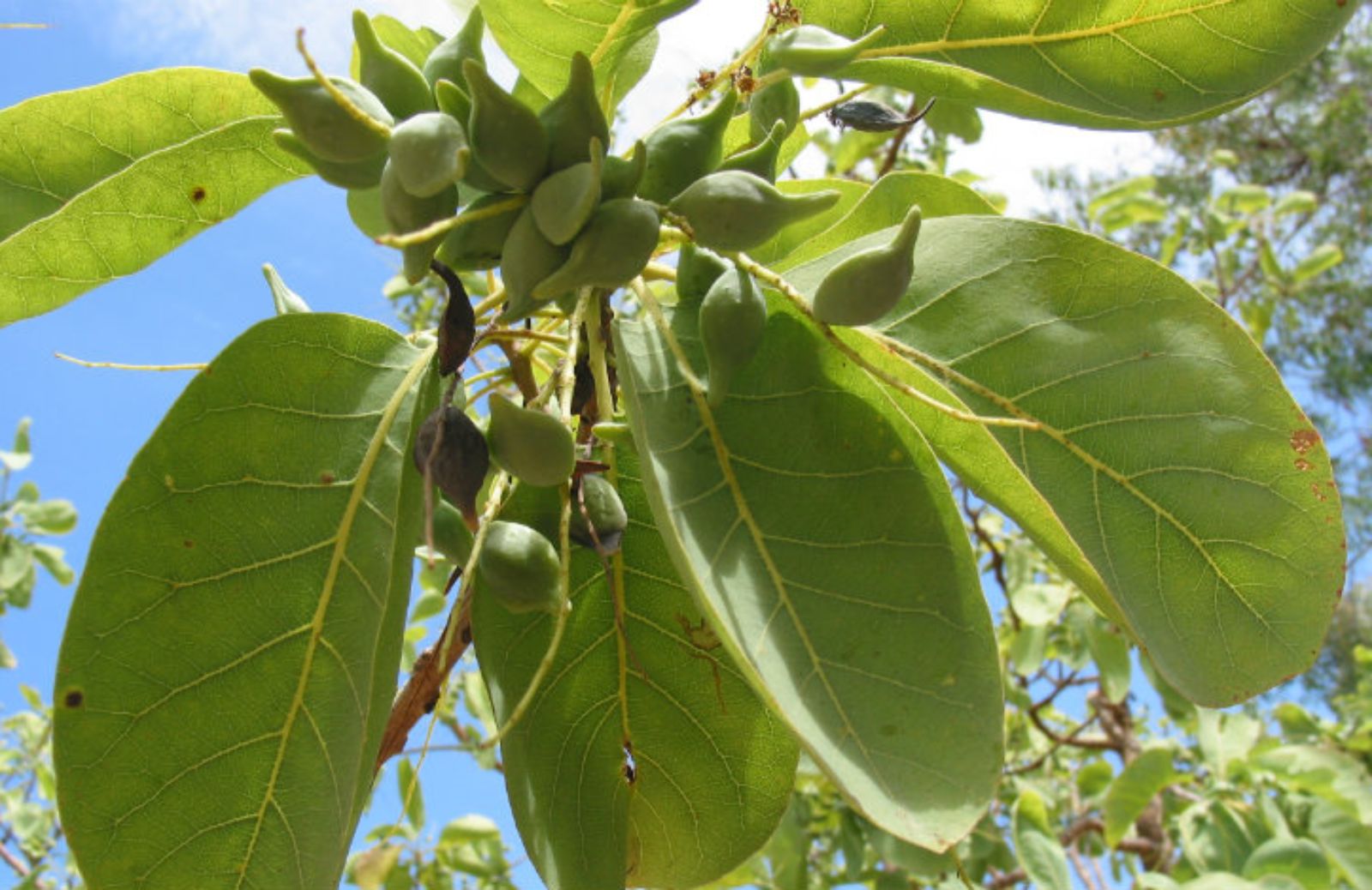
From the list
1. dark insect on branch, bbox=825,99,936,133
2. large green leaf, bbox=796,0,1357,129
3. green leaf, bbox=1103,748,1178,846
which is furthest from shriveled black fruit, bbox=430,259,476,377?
green leaf, bbox=1103,748,1178,846

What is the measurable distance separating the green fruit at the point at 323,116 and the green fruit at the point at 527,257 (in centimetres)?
12

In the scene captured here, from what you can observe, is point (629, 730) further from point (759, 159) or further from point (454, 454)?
point (759, 159)

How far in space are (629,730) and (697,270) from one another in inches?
19.2

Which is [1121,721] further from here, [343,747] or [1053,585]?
[343,747]

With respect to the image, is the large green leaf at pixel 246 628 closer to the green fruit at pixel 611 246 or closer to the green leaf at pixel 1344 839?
the green fruit at pixel 611 246

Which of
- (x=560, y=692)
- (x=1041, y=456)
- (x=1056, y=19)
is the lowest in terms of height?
(x=560, y=692)

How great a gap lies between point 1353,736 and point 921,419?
12.1 feet

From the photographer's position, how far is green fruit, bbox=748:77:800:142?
1154 millimetres

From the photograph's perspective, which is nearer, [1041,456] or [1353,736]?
[1041,456]

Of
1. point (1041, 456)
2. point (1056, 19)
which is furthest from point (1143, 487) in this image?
point (1056, 19)

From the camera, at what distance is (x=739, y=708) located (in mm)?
1204

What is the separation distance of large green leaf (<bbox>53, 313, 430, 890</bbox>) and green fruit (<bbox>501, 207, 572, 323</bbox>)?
0.20 meters

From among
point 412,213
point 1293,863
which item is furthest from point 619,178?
point 1293,863

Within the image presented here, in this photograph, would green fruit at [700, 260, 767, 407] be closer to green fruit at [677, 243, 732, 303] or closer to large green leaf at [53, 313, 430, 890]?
green fruit at [677, 243, 732, 303]
